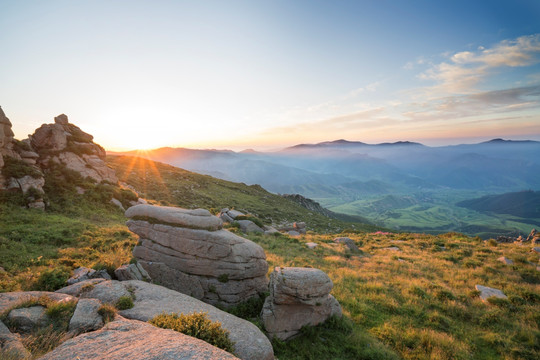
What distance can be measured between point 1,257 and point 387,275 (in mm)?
29208

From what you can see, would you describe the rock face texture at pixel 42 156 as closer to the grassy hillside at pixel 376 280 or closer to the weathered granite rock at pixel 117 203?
the grassy hillside at pixel 376 280

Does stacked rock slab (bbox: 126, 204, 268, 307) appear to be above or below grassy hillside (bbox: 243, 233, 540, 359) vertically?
above

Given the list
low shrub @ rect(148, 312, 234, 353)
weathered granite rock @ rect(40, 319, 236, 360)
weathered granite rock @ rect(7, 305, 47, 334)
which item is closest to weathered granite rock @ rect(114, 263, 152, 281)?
weathered granite rock @ rect(7, 305, 47, 334)

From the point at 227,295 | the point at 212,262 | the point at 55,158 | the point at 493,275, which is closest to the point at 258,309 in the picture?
the point at 227,295

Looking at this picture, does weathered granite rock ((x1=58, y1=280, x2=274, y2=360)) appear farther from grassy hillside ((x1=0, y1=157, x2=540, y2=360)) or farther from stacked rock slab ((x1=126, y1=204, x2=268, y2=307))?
grassy hillside ((x1=0, y1=157, x2=540, y2=360))

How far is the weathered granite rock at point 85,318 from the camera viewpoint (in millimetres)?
8180

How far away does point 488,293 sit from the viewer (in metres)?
16.5

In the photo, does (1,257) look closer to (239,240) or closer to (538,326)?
(239,240)

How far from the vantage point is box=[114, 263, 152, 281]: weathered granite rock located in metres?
13.1

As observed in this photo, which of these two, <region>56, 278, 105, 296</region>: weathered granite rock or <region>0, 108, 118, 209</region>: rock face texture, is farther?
<region>0, 108, 118, 209</region>: rock face texture

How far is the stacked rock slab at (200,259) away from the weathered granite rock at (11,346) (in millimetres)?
7058

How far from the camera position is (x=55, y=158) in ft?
99.1

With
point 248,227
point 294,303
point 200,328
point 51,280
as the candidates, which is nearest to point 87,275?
point 51,280

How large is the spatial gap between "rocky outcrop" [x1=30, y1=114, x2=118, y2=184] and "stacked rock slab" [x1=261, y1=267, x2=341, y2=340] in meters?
32.7
